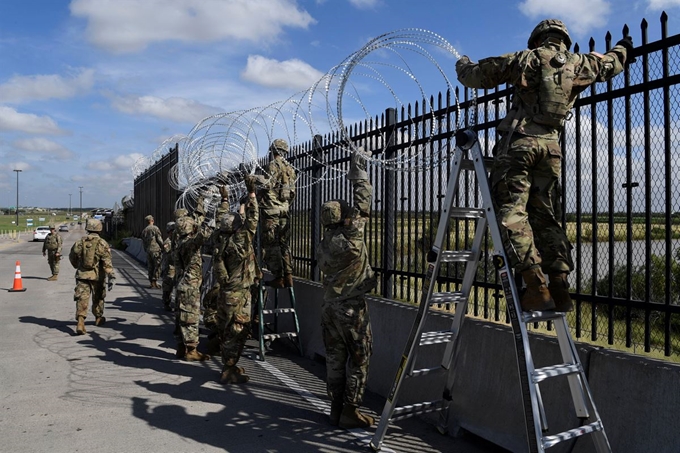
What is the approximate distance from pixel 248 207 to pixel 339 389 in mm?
2881

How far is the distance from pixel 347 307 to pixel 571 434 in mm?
2332

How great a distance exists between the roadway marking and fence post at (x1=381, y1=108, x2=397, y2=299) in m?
1.46

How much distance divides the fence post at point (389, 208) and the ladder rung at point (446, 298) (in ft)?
7.58

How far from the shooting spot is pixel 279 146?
28.3 ft

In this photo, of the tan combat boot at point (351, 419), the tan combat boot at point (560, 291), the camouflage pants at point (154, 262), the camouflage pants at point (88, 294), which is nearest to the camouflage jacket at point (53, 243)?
the camouflage pants at point (154, 262)

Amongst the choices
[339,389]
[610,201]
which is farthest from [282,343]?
[610,201]

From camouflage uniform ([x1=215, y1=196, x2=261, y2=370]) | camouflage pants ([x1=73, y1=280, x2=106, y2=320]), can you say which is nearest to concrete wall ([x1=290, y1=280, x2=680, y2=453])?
camouflage uniform ([x1=215, y1=196, x2=261, y2=370])

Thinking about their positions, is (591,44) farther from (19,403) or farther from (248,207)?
(19,403)

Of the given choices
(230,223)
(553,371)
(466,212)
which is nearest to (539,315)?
(553,371)

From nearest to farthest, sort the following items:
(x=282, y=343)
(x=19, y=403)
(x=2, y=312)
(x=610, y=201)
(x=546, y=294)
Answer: (x=546, y=294) → (x=610, y=201) → (x=19, y=403) → (x=282, y=343) → (x=2, y=312)

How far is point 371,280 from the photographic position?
5.34 m

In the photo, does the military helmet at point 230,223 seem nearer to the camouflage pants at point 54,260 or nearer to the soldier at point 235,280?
the soldier at point 235,280

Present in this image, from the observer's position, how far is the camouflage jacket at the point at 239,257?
7141 millimetres

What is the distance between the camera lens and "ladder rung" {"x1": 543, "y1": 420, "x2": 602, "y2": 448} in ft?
10.6
